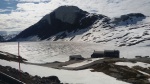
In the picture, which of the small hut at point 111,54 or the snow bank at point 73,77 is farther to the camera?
the small hut at point 111,54

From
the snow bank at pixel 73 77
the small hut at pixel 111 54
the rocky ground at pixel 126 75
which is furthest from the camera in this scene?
the small hut at pixel 111 54

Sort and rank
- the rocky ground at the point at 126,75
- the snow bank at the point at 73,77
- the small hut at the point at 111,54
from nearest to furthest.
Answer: the snow bank at the point at 73,77 < the rocky ground at the point at 126,75 < the small hut at the point at 111,54

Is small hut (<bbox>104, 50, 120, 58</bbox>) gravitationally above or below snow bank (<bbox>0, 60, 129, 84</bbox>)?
below

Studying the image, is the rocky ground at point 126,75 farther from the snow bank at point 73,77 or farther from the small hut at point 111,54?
the small hut at point 111,54

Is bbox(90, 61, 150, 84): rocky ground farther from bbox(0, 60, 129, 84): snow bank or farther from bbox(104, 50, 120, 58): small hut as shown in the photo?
bbox(104, 50, 120, 58): small hut

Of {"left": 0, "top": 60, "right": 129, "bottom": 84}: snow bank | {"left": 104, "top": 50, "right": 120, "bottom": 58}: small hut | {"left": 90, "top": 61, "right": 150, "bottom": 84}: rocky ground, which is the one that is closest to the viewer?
{"left": 0, "top": 60, "right": 129, "bottom": 84}: snow bank

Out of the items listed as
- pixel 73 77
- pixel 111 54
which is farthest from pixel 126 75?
pixel 111 54

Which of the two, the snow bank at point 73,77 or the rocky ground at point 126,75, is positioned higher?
the snow bank at point 73,77

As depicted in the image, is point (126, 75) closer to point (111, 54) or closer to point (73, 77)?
point (73, 77)

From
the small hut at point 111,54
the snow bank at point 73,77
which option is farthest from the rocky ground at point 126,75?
the small hut at point 111,54

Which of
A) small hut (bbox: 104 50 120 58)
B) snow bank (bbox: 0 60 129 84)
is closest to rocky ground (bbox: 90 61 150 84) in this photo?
snow bank (bbox: 0 60 129 84)

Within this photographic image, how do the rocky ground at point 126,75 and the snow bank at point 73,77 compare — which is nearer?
the snow bank at point 73,77
